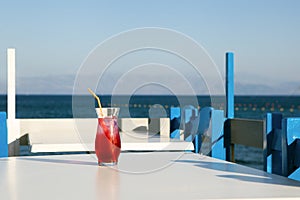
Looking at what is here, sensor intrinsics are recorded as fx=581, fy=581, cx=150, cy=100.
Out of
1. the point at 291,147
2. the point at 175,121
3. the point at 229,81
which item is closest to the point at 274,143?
the point at 291,147

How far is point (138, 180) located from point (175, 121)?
7.06 ft

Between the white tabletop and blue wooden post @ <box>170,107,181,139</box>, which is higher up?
blue wooden post @ <box>170,107,181,139</box>

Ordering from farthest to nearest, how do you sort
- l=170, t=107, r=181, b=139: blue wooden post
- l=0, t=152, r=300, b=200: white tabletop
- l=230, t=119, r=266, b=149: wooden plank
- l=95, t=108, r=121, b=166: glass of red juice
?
l=170, t=107, r=181, b=139: blue wooden post, l=230, t=119, r=266, b=149: wooden plank, l=95, t=108, r=121, b=166: glass of red juice, l=0, t=152, r=300, b=200: white tabletop

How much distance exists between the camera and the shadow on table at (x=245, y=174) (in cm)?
162

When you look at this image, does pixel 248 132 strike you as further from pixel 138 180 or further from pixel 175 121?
pixel 138 180

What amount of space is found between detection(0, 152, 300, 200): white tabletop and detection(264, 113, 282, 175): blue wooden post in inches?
7.3

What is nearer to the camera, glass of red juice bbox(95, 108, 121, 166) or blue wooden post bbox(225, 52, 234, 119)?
glass of red juice bbox(95, 108, 121, 166)

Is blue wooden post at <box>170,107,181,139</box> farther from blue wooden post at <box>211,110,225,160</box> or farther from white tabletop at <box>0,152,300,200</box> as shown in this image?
white tabletop at <box>0,152,300,200</box>

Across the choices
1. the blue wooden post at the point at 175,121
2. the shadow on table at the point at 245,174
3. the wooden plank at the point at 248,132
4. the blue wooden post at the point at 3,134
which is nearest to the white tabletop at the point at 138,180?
the shadow on table at the point at 245,174

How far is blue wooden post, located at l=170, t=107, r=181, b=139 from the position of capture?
12.3ft

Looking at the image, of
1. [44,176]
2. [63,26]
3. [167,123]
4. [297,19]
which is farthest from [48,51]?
[44,176]

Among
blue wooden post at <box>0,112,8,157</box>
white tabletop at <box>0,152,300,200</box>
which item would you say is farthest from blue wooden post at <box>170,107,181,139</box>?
white tabletop at <box>0,152,300,200</box>

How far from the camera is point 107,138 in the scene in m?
1.93

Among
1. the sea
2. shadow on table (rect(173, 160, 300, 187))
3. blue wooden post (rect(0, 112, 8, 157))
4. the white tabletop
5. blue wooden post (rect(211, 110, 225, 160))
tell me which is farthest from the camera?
the sea
